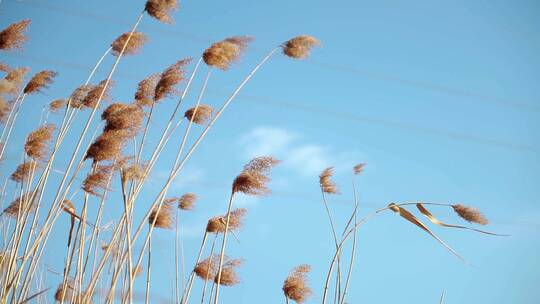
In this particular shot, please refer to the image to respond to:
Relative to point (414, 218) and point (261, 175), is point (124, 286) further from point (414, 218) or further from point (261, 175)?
point (414, 218)

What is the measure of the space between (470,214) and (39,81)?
2.07m

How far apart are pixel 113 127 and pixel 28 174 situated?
906mm

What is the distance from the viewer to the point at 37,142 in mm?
2676

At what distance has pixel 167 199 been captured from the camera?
2906 millimetres

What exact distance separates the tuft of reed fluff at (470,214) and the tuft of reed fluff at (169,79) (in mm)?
1306

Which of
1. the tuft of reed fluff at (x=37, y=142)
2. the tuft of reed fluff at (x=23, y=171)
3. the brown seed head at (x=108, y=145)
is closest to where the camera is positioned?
the brown seed head at (x=108, y=145)

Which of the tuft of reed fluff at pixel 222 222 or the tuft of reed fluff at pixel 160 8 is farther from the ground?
the tuft of reed fluff at pixel 160 8

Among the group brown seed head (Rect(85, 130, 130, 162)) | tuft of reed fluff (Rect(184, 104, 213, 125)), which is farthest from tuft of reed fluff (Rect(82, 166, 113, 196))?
tuft of reed fluff (Rect(184, 104, 213, 125))

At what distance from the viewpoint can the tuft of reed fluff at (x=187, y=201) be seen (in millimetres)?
3287

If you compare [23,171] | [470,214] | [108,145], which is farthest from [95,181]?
[470,214]

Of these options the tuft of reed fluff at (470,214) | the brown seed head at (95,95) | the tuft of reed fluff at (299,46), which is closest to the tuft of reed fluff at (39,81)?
the brown seed head at (95,95)

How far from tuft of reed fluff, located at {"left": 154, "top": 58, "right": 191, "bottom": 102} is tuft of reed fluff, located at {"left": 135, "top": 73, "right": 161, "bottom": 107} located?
16 centimetres

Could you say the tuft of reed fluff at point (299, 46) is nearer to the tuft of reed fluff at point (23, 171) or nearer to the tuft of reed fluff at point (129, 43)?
the tuft of reed fluff at point (129, 43)

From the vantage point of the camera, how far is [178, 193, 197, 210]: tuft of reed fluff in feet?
10.8
